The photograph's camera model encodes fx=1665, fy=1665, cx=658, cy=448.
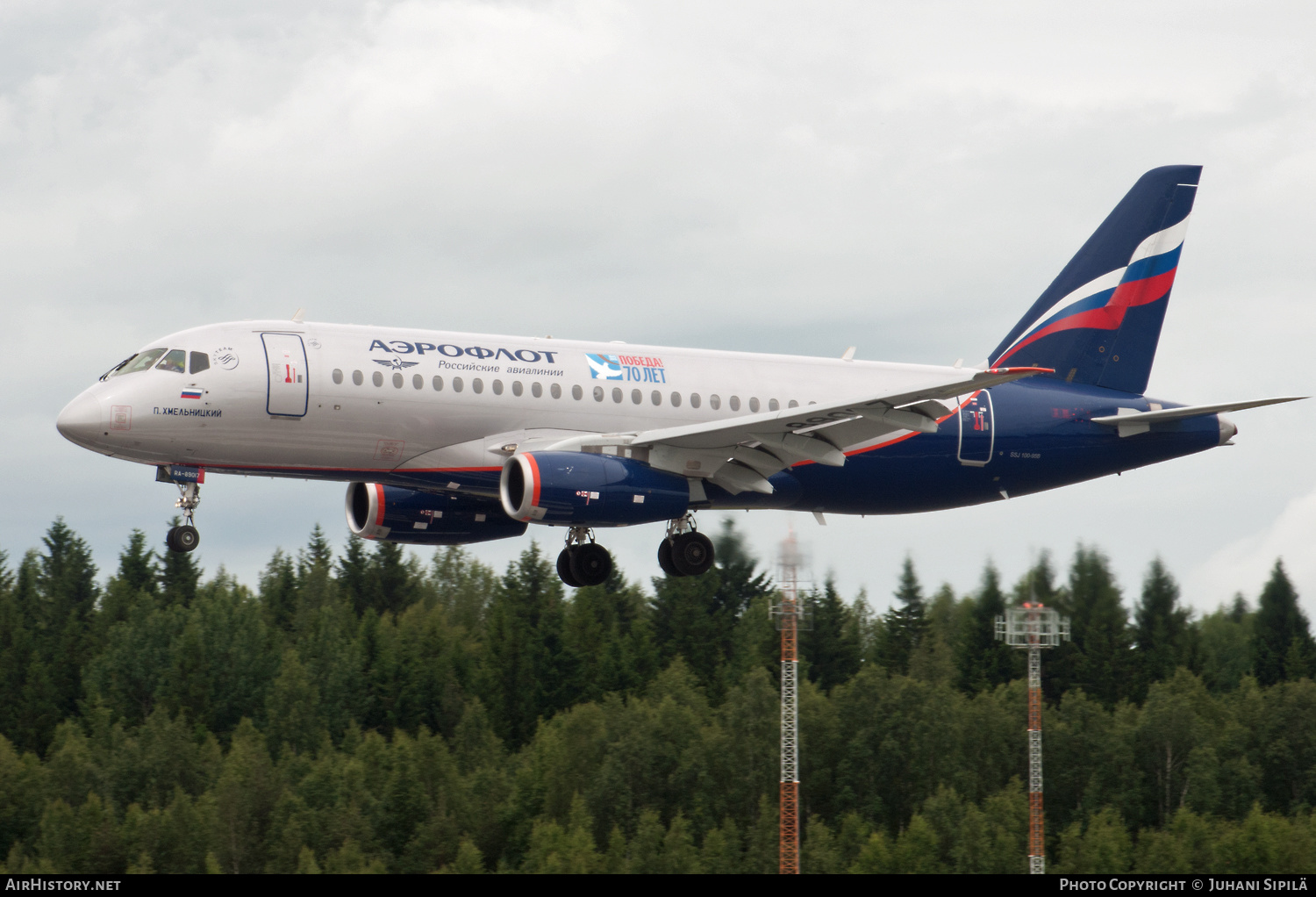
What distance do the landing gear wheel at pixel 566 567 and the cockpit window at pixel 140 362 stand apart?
11373 mm

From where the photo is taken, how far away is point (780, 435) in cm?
4041

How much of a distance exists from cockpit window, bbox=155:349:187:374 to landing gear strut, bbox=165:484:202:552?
9.02ft

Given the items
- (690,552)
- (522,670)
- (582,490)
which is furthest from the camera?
(522,670)

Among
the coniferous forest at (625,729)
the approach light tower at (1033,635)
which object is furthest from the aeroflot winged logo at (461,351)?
the coniferous forest at (625,729)

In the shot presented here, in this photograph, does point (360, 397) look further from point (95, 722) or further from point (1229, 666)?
point (1229, 666)

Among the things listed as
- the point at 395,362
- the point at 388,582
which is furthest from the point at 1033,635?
the point at 388,582

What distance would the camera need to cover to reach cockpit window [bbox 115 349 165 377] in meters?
38.5

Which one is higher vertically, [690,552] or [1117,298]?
[1117,298]

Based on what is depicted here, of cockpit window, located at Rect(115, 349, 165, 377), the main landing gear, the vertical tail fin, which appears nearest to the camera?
cockpit window, located at Rect(115, 349, 165, 377)

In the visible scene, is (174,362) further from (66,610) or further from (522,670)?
(66,610)

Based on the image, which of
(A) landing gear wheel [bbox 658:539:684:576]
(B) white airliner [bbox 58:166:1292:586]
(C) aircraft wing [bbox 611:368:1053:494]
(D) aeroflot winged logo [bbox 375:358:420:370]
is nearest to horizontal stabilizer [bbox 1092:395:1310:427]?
(B) white airliner [bbox 58:166:1292:586]

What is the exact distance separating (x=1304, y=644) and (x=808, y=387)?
79235 millimetres

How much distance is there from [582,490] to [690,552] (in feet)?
18.2

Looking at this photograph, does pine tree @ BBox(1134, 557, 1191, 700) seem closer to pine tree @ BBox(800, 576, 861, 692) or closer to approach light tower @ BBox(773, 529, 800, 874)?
pine tree @ BBox(800, 576, 861, 692)
